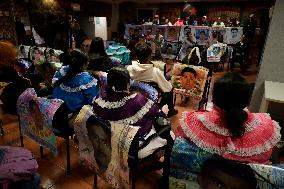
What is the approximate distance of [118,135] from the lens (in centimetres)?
127

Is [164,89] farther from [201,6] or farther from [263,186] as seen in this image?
[201,6]

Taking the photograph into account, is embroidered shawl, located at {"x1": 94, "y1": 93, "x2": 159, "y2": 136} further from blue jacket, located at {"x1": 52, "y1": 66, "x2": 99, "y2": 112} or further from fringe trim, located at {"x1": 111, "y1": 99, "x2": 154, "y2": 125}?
blue jacket, located at {"x1": 52, "y1": 66, "x2": 99, "y2": 112}

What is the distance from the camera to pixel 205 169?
3.35ft

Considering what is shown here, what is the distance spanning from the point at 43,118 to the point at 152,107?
83 centimetres

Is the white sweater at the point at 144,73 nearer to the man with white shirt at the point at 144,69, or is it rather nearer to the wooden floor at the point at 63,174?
A: the man with white shirt at the point at 144,69

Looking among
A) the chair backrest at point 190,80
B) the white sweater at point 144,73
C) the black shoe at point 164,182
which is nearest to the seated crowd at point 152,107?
the white sweater at point 144,73

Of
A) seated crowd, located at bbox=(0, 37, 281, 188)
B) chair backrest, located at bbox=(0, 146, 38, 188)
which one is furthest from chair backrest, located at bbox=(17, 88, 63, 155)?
chair backrest, located at bbox=(0, 146, 38, 188)

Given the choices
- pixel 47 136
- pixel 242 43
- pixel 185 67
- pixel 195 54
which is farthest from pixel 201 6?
pixel 47 136

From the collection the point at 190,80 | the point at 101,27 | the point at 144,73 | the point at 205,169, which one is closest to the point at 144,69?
the point at 144,73

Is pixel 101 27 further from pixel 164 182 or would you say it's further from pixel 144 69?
pixel 164 182

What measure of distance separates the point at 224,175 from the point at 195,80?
7.24 feet

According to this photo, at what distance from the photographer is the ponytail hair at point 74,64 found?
1984 mm

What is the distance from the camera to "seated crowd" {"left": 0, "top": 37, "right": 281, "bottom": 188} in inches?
41.3

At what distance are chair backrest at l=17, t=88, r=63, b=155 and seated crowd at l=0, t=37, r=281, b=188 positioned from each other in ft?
0.72
